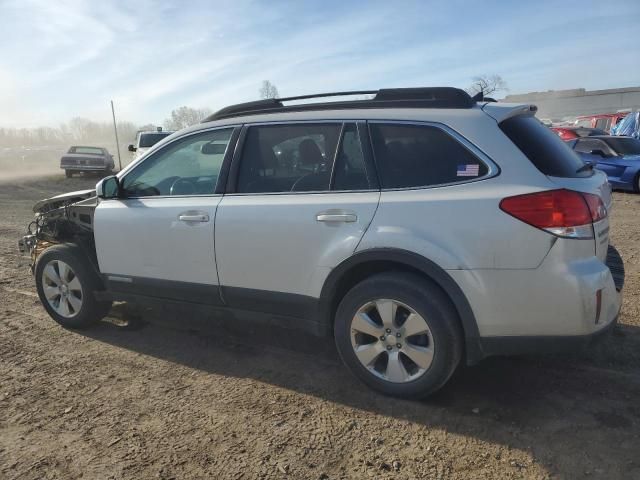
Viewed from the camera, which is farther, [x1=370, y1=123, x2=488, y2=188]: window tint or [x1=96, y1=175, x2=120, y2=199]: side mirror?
[x1=96, y1=175, x2=120, y2=199]: side mirror

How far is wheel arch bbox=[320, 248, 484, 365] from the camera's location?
2895 mm

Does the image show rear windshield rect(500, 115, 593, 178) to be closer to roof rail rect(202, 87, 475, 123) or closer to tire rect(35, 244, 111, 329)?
roof rail rect(202, 87, 475, 123)

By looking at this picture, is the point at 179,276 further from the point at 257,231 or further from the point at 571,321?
the point at 571,321

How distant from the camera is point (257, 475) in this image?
257cm

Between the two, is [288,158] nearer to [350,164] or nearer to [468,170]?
[350,164]

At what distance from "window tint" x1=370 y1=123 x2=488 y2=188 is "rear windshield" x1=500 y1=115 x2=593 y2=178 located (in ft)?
0.86

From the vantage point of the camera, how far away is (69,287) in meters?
4.53

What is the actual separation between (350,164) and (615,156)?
40.2ft

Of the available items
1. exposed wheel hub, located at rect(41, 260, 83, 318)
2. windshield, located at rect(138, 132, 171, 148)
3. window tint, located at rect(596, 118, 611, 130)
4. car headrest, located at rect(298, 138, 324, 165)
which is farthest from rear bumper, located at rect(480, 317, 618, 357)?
window tint, located at rect(596, 118, 611, 130)

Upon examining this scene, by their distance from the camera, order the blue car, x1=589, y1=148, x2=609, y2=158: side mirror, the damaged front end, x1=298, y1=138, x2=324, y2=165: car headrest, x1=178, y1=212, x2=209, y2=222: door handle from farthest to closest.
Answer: x1=589, y1=148, x2=609, y2=158: side mirror → the blue car → the damaged front end → x1=178, y1=212, x2=209, y2=222: door handle → x1=298, y1=138, x2=324, y2=165: car headrest

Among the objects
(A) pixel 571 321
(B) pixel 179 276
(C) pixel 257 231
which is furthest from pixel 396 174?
(B) pixel 179 276

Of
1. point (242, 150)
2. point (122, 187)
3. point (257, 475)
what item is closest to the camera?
point (257, 475)

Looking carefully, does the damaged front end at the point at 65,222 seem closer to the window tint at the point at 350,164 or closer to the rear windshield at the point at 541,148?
the window tint at the point at 350,164

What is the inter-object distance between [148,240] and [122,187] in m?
0.58
